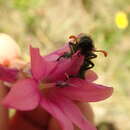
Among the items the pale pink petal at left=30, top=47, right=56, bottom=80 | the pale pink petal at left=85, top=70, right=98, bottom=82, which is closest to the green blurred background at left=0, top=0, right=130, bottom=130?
the pale pink petal at left=85, top=70, right=98, bottom=82

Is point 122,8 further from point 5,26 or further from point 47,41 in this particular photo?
point 5,26

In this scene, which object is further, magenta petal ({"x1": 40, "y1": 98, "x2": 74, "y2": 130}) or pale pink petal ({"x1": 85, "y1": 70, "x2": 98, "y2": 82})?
pale pink petal ({"x1": 85, "y1": 70, "x2": 98, "y2": 82})

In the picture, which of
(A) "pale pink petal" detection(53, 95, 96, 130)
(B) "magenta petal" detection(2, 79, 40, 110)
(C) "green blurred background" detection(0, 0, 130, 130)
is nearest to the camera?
(B) "magenta petal" detection(2, 79, 40, 110)

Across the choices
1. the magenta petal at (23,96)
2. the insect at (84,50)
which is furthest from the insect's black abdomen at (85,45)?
the magenta petal at (23,96)

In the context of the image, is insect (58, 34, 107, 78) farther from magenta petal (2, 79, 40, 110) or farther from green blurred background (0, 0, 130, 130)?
green blurred background (0, 0, 130, 130)

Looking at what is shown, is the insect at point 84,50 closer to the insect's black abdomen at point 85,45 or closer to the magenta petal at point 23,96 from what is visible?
the insect's black abdomen at point 85,45

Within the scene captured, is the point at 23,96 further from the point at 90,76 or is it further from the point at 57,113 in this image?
the point at 90,76

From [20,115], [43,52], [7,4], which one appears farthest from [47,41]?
[20,115]
